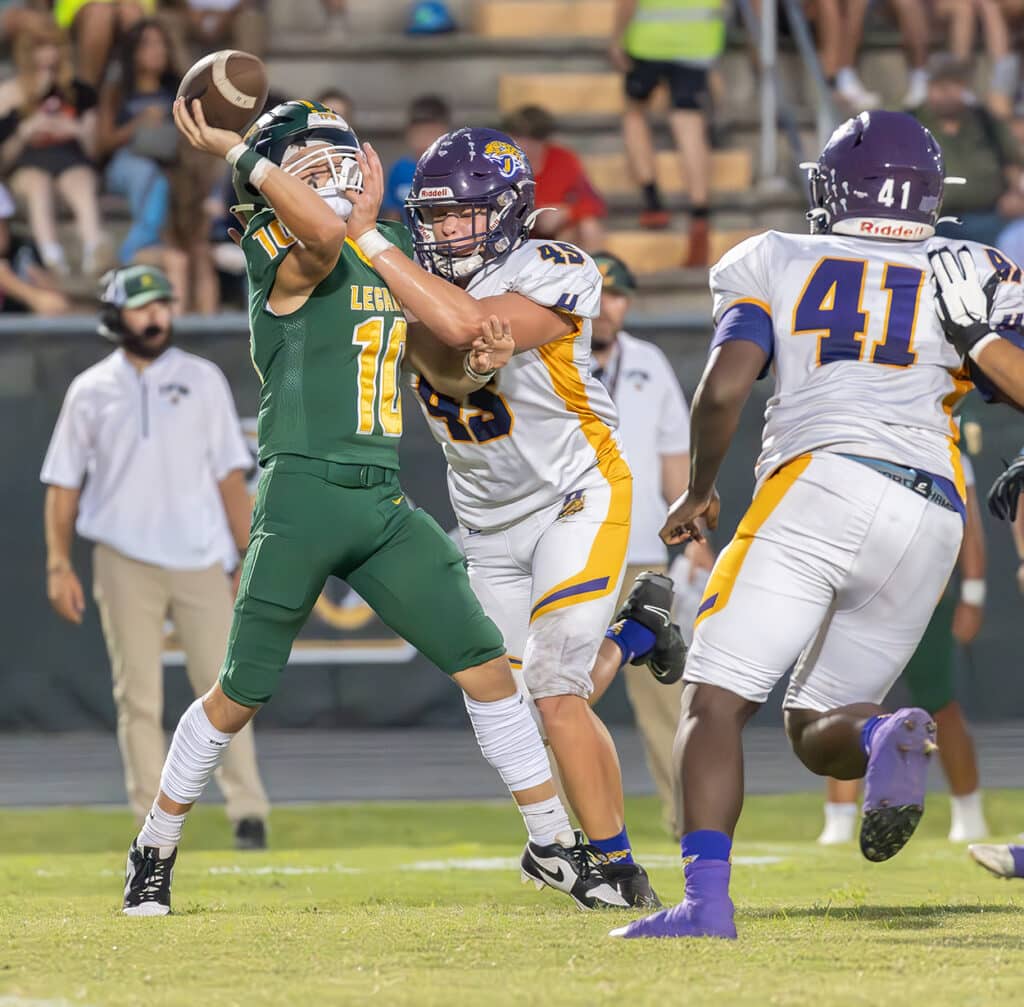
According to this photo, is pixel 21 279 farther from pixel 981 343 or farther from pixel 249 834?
pixel 981 343

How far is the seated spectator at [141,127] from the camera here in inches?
484

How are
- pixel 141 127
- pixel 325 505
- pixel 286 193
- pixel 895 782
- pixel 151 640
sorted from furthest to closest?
pixel 141 127 < pixel 151 640 < pixel 325 505 < pixel 286 193 < pixel 895 782

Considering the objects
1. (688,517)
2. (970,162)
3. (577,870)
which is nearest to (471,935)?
(577,870)

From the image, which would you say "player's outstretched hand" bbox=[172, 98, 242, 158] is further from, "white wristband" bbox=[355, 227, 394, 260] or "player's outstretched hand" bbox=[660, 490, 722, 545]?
"player's outstretched hand" bbox=[660, 490, 722, 545]

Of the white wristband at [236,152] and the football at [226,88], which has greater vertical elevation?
the football at [226,88]

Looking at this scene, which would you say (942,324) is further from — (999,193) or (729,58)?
(729,58)

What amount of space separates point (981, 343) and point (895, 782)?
102 centimetres

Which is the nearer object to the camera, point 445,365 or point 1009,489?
point 1009,489

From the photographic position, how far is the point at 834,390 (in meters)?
4.57

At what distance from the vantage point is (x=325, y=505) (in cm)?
498

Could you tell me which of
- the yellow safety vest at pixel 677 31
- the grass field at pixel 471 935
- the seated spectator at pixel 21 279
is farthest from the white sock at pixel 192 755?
the yellow safety vest at pixel 677 31

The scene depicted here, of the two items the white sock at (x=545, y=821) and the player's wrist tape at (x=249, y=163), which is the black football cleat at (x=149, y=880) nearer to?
the white sock at (x=545, y=821)

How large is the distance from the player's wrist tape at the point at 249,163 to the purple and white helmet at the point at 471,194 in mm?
644

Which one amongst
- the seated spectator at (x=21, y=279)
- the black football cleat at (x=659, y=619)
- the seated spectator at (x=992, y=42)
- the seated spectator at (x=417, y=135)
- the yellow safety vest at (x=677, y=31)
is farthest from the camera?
Answer: the seated spectator at (x=992, y=42)
